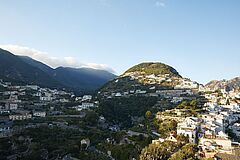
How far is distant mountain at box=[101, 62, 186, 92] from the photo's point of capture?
87.4m

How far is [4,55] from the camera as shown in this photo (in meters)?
126

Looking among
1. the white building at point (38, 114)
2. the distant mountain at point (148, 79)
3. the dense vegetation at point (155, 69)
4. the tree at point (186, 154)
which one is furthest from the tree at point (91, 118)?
the dense vegetation at point (155, 69)

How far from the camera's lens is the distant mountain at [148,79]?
287 feet

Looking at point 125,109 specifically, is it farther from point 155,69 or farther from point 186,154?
point 155,69

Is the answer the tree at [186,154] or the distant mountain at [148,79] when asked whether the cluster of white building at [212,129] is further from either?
the distant mountain at [148,79]

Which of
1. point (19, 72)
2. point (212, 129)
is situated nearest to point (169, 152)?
point (212, 129)

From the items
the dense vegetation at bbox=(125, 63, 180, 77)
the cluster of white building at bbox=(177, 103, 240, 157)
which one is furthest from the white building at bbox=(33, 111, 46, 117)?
the dense vegetation at bbox=(125, 63, 180, 77)

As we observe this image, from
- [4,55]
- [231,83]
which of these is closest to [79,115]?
[4,55]

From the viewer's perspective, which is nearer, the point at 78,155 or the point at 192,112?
the point at 78,155

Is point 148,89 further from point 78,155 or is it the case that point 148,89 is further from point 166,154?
point 166,154

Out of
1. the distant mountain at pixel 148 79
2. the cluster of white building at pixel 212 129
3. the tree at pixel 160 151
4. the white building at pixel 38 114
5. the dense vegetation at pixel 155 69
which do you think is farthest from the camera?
the dense vegetation at pixel 155 69

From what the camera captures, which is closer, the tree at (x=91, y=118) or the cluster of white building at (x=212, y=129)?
the cluster of white building at (x=212, y=129)

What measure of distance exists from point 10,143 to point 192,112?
23.4 metres

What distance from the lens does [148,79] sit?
314 ft
